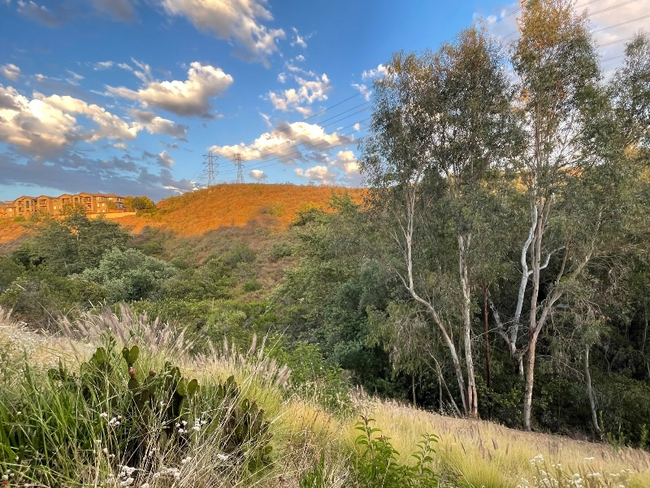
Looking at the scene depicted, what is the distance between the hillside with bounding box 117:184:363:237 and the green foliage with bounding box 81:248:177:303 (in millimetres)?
14893

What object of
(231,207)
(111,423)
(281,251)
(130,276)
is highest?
(231,207)

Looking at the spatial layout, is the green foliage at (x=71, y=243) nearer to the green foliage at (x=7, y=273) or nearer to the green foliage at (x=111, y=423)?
the green foliage at (x=7, y=273)

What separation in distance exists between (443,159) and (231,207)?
41.4 meters

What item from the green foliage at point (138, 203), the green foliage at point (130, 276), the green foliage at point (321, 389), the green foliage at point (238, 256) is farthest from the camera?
the green foliage at point (138, 203)

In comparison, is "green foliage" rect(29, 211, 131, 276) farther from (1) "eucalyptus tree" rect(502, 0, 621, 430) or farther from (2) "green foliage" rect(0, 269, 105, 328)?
(1) "eucalyptus tree" rect(502, 0, 621, 430)

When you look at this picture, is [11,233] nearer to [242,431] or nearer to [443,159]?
[443,159]

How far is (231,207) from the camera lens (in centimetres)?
4869

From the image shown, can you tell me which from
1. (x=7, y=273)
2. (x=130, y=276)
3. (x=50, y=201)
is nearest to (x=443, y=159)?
(x=7, y=273)

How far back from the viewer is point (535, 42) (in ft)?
32.4

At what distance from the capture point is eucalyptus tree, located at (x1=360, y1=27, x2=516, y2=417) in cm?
1016

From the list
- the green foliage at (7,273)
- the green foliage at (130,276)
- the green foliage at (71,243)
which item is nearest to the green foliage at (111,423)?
the green foliage at (7,273)

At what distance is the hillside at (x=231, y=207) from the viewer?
1727 inches

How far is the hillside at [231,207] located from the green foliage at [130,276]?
48.9 ft

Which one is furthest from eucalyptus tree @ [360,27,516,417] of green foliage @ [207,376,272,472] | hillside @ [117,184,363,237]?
hillside @ [117,184,363,237]
